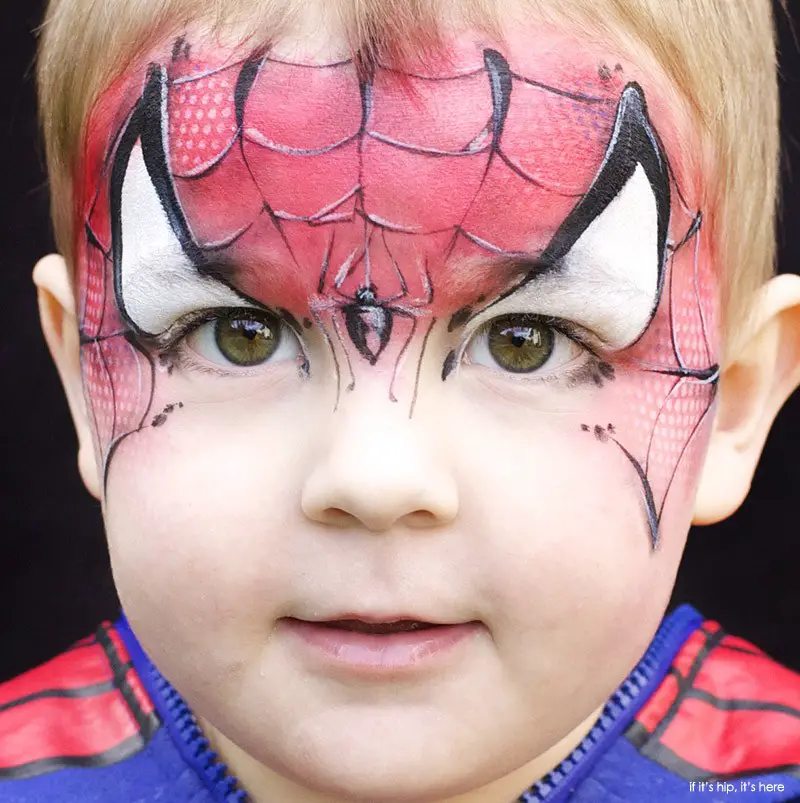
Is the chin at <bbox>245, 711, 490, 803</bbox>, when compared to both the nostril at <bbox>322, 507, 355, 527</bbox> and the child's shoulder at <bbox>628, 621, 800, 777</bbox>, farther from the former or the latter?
the child's shoulder at <bbox>628, 621, 800, 777</bbox>

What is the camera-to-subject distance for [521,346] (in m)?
1.01

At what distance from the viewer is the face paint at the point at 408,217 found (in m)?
0.94

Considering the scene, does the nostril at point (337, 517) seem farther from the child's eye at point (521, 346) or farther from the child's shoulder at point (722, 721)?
the child's shoulder at point (722, 721)

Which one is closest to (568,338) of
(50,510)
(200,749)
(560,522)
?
(560,522)

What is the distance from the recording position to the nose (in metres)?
0.91

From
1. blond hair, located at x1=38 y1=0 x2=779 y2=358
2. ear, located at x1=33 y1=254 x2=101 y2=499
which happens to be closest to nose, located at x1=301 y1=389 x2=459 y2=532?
blond hair, located at x1=38 y1=0 x2=779 y2=358

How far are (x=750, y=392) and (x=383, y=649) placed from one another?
478mm

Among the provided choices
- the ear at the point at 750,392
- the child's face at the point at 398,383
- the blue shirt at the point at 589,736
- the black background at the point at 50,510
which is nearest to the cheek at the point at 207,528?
the child's face at the point at 398,383

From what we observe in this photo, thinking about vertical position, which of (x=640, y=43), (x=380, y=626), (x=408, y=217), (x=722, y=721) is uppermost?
(x=640, y=43)

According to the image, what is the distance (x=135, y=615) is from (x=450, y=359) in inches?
13.8

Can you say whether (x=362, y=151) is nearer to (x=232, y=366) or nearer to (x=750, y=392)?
(x=232, y=366)

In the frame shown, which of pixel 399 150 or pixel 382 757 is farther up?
pixel 399 150

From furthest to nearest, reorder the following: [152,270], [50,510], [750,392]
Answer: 1. [50,510]
2. [750,392]
3. [152,270]

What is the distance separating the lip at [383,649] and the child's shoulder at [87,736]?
0.36m
